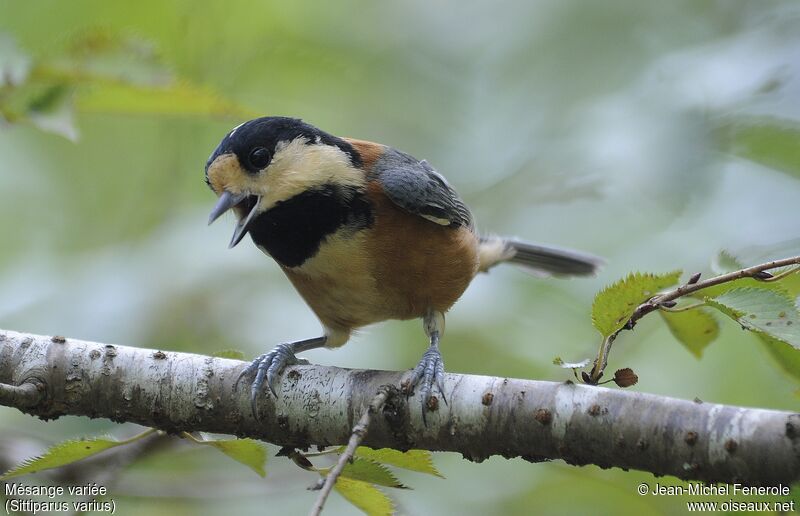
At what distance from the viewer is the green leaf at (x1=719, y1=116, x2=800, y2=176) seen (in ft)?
9.85

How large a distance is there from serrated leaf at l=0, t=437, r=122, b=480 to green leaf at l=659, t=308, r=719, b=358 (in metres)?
1.80

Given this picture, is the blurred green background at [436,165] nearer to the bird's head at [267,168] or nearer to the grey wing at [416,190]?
the bird's head at [267,168]

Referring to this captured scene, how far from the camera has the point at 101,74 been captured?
2.77 metres

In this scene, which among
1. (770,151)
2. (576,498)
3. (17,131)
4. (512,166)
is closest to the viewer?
(770,151)

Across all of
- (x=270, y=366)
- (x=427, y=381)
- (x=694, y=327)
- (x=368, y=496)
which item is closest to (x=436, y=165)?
(x=270, y=366)

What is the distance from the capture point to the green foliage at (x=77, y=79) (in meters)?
2.71

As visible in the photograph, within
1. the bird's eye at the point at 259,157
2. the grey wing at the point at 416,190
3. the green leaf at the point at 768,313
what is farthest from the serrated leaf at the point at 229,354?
the green leaf at the point at 768,313

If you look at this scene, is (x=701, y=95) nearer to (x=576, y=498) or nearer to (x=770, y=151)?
(x=770, y=151)

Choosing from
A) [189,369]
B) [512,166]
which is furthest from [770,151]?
[189,369]

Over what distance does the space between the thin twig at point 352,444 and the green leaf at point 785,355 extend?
114cm

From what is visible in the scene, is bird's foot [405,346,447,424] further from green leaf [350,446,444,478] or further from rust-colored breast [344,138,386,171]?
rust-colored breast [344,138,386,171]

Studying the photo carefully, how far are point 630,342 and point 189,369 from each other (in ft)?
7.26

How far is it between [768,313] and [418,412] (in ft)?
3.62

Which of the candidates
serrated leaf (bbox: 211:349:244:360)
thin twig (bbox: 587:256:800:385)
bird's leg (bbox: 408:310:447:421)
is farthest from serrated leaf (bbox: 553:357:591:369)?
serrated leaf (bbox: 211:349:244:360)
